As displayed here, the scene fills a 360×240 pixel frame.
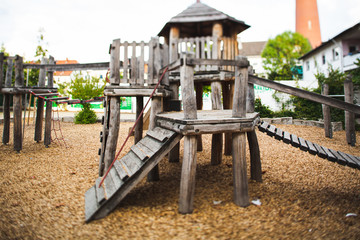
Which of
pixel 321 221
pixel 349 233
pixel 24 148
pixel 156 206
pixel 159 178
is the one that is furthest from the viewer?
pixel 24 148

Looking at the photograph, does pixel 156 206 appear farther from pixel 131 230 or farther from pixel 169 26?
pixel 169 26

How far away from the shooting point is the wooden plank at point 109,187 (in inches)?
119

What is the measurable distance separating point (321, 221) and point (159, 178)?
266cm

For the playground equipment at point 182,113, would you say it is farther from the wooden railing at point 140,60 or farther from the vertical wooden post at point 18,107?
the vertical wooden post at point 18,107

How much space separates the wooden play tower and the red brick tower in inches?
1945

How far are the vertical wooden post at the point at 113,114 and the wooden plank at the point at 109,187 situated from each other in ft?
2.99

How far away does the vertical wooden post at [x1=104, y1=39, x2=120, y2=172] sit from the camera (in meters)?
4.43

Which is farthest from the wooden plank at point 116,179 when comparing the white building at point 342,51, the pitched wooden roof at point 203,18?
the white building at point 342,51

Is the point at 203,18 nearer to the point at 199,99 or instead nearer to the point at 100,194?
the point at 199,99

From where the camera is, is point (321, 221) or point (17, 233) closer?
point (17, 233)

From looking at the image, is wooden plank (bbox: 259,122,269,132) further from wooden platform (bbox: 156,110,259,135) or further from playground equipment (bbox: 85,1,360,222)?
wooden platform (bbox: 156,110,259,135)

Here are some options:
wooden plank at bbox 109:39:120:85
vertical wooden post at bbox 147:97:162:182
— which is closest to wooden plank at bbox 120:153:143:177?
vertical wooden post at bbox 147:97:162:182

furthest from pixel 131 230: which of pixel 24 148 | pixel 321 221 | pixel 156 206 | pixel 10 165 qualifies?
pixel 24 148

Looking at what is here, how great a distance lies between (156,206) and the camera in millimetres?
3279
